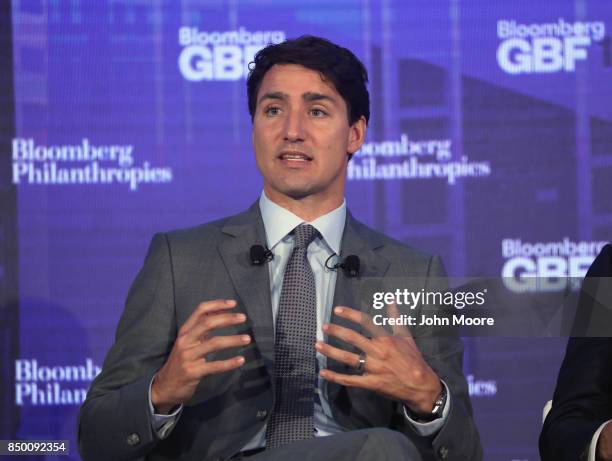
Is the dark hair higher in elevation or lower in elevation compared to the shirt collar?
higher

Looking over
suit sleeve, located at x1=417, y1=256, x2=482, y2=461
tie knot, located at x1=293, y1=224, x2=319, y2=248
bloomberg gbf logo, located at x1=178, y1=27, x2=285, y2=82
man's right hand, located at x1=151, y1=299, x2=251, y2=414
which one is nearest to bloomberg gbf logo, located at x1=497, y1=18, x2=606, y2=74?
bloomberg gbf logo, located at x1=178, y1=27, x2=285, y2=82

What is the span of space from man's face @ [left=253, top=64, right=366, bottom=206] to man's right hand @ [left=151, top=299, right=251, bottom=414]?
2.12 ft

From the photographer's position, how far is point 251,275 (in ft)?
9.48

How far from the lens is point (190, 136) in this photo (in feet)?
13.8

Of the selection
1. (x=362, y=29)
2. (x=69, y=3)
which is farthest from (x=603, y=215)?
(x=69, y=3)

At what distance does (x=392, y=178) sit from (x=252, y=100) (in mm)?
1126

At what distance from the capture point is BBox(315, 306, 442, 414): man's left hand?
95.3 inches

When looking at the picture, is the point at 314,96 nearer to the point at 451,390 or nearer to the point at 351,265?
the point at 351,265

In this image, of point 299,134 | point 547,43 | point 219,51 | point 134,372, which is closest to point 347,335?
point 134,372

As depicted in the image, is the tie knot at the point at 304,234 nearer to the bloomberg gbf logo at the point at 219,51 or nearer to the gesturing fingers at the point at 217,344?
the gesturing fingers at the point at 217,344

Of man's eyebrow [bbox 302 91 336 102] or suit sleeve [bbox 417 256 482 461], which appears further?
man's eyebrow [bbox 302 91 336 102]

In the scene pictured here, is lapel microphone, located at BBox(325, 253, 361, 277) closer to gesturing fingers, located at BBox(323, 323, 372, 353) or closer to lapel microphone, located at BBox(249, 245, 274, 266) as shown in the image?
lapel microphone, located at BBox(249, 245, 274, 266)

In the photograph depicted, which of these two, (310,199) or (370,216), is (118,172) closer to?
(370,216)

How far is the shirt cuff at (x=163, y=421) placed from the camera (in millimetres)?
2545
